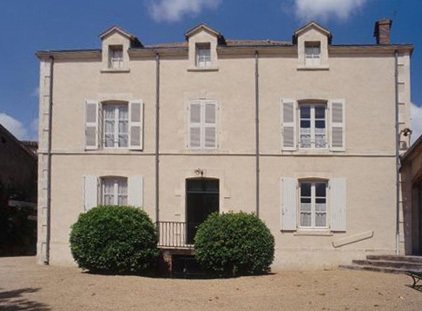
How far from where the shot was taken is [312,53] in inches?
563

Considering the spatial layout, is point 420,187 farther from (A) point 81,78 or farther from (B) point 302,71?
(A) point 81,78

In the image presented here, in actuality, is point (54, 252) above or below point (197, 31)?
below

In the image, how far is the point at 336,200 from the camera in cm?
1366

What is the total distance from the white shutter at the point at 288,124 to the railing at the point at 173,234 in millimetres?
3822

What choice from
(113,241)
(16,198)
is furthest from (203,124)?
(16,198)

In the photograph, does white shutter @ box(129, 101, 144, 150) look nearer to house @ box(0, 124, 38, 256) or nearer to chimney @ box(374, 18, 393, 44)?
house @ box(0, 124, 38, 256)

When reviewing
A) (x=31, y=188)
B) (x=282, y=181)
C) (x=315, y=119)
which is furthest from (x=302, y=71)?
(x=31, y=188)

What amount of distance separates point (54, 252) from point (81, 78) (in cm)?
535

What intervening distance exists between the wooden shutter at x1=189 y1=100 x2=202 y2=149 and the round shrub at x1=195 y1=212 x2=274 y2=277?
2768 millimetres

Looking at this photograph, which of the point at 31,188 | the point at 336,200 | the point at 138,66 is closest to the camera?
the point at 336,200

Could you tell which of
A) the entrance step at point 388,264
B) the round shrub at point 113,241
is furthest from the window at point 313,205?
the round shrub at point 113,241

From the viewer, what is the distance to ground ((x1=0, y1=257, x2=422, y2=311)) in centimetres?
828

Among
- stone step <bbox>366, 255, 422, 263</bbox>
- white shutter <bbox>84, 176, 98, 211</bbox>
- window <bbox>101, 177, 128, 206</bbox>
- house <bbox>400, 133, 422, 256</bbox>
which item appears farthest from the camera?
window <bbox>101, 177, 128, 206</bbox>

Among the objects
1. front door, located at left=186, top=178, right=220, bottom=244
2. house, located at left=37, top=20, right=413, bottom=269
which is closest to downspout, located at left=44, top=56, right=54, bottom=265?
house, located at left=37, top=20, right=413, bottom=269
